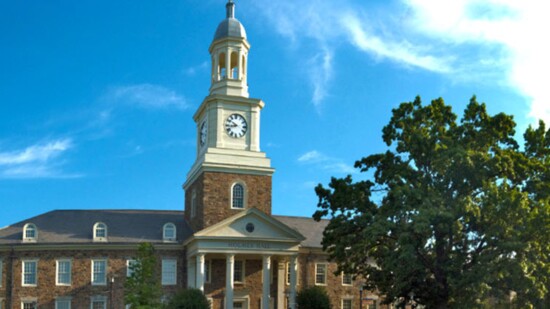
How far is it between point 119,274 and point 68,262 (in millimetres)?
3414

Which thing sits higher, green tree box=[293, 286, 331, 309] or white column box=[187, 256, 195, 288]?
white column box=[187, 256, 195, 288]

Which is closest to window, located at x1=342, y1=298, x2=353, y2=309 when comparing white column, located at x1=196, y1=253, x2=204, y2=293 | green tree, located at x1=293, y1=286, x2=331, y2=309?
green tree, located at x1=293, y1=286, x2=331, y2=309

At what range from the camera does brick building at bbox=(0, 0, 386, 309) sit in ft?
149

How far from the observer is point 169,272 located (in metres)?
47.8

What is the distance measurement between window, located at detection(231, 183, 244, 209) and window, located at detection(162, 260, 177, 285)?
5717 mm

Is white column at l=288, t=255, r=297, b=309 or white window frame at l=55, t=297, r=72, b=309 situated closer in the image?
white column at l=288, t=255, r=297, b=309

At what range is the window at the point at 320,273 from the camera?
50.7m

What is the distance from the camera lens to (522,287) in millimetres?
31703

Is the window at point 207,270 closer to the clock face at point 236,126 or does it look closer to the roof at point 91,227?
the roof at point 91,227

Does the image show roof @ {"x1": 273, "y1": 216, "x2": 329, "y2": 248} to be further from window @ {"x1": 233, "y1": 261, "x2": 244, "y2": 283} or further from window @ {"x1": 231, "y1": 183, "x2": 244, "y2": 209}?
window @ {"x1": 231, "y1": 183, "x2": 244, "y2": 209}

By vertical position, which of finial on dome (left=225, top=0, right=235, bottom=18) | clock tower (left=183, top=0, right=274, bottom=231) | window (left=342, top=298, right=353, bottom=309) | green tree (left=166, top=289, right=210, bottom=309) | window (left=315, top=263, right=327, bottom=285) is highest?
finial on dome (left=225, top=0, right=235, bottom=18)

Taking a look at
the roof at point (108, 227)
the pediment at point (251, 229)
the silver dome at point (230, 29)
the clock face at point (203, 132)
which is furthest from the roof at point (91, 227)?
the silver dome at point (230, 29)

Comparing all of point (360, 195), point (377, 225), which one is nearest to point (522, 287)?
point (377, 225)

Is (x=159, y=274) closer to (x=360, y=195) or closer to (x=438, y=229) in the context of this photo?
(x=360, y=195)
